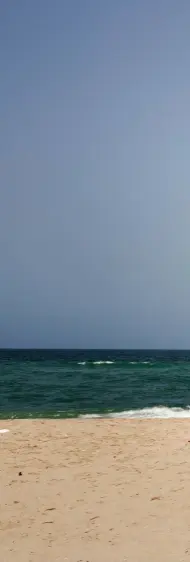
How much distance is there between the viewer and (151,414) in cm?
1825

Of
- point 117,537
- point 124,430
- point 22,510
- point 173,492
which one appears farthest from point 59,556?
point 124,430

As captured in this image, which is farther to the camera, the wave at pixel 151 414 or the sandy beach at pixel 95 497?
the wave at pixel 151 414

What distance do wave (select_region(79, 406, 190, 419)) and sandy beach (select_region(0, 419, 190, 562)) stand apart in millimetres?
5471

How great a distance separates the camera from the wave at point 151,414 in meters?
17.1

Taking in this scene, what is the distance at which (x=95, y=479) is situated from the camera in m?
7.96

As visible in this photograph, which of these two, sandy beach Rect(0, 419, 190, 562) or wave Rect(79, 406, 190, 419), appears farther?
wave Rect(79, 406, 190, 419)

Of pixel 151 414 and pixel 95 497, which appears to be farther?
pixel 151 414

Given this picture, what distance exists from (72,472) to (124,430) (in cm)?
412

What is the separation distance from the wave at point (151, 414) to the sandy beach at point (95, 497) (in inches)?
215

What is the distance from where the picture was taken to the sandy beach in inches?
218

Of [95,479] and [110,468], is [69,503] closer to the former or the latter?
[95,479]

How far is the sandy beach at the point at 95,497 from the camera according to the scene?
5.53m

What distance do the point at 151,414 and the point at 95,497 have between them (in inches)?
452

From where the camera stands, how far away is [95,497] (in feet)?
23.4
